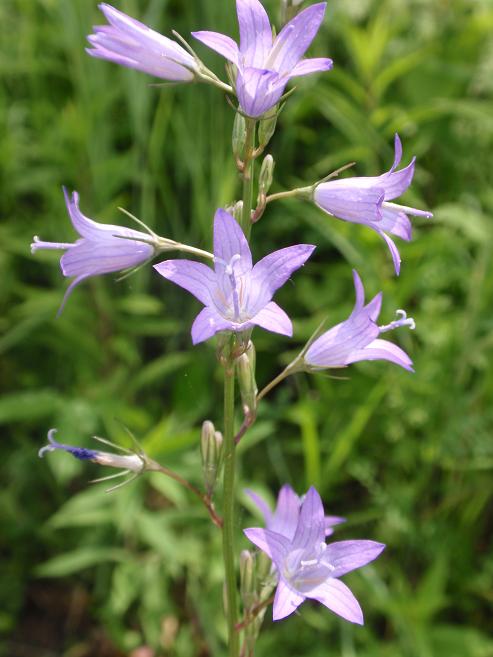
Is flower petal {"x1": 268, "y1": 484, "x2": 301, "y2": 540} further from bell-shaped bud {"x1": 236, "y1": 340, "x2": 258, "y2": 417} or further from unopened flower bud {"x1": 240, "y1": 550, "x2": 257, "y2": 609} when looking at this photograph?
bell-shaped bud {"x1": 236, "y1": 340, "x2": 258, "y2": 417}

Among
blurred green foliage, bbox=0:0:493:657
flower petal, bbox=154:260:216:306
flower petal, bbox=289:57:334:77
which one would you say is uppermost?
flower petal, bbox=289:57:334:77

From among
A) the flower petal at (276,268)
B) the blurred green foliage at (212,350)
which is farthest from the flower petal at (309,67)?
the blurred green foliage at (212,350)

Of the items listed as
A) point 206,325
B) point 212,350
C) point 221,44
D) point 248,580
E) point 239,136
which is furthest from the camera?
point 212,350

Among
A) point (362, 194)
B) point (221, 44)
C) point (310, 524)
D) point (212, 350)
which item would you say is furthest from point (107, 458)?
point (212, 350)

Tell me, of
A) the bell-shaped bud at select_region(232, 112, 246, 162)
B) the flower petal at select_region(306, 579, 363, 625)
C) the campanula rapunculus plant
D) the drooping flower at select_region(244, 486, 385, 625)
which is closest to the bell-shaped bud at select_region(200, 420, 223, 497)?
the campanula rapunculus plant

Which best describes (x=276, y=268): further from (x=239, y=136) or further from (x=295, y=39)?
(x=295, y=39)

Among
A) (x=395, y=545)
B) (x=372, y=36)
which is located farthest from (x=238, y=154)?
(x=372, y=36)

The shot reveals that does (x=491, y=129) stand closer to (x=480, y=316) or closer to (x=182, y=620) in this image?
(x=480, y=316)
